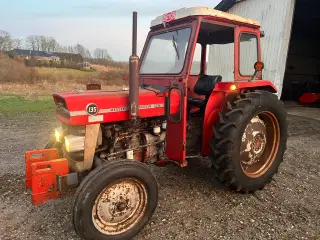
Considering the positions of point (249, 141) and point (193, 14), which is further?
point (249, 141)

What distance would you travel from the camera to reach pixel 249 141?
11.2 ft

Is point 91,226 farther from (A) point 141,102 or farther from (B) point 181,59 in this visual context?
(B) point 181,59

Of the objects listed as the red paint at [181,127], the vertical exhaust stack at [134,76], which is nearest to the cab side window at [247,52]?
the red paint at [181,127]

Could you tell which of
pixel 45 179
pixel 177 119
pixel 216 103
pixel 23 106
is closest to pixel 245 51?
pixel 216 103

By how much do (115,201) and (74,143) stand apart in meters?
0.67

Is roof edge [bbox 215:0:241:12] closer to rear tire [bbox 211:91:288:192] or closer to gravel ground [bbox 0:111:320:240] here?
gravel ground [bbox 0:111:320:240]

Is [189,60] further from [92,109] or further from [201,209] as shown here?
[201,209]

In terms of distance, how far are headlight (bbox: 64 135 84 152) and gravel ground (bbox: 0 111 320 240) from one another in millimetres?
780

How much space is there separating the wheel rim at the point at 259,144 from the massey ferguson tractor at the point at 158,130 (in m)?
0.01

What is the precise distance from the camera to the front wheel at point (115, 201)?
2.23 m

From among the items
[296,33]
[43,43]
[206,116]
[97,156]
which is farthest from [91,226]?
[43,43]

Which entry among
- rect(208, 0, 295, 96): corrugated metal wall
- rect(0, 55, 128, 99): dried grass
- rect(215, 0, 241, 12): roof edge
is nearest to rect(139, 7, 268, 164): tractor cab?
rect(208, 0, 295, 96): corrugated metal wall

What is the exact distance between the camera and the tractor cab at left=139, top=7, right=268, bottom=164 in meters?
2.97

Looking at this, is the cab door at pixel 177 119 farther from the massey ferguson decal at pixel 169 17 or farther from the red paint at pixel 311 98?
the red paint at pixel 311 98
